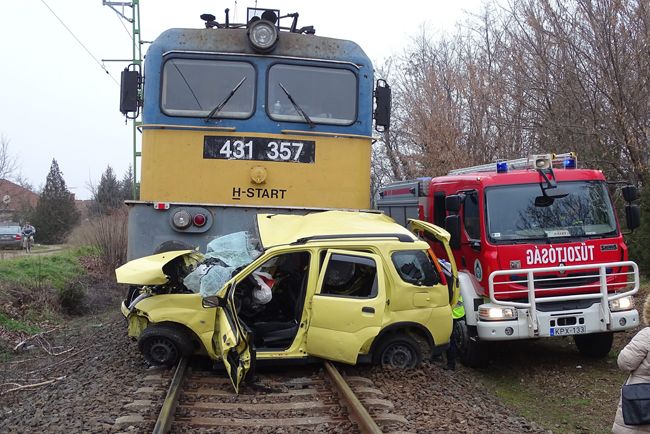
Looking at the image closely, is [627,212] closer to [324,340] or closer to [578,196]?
[578,196]

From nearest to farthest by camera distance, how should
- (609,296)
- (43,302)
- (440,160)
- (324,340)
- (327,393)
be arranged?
(327,393) → (324,340) → (609,296) → (43,302) → (440,160)

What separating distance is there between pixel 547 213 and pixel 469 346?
6.81 feet

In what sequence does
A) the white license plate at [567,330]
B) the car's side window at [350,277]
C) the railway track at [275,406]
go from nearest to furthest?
the railway track at [275,406] → the car's side window at [350,277] → the white license plate at [567,330]

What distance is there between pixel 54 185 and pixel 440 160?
42.0m

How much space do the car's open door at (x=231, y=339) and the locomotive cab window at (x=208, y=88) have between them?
9.09ft

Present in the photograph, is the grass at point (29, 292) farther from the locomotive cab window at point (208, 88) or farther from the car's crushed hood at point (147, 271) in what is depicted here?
the locomotive cab window at point (208, 88)

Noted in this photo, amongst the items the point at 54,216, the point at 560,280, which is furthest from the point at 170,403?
the point at 54,216

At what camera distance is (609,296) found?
27.4ft

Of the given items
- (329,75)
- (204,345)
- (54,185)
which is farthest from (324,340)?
(54,185)

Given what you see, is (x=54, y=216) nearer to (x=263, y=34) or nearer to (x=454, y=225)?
(x=263, y=34)

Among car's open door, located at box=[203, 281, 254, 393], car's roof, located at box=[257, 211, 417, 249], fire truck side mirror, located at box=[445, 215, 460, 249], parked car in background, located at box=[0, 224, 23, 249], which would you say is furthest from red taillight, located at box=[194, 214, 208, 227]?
parked car in background, located at box=[0, 224, 23, 249]

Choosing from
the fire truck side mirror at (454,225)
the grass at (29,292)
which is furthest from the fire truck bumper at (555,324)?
the grass at (29,292)

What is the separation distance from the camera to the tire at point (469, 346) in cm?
868

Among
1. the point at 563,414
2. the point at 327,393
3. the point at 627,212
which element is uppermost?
the point at 627,212
